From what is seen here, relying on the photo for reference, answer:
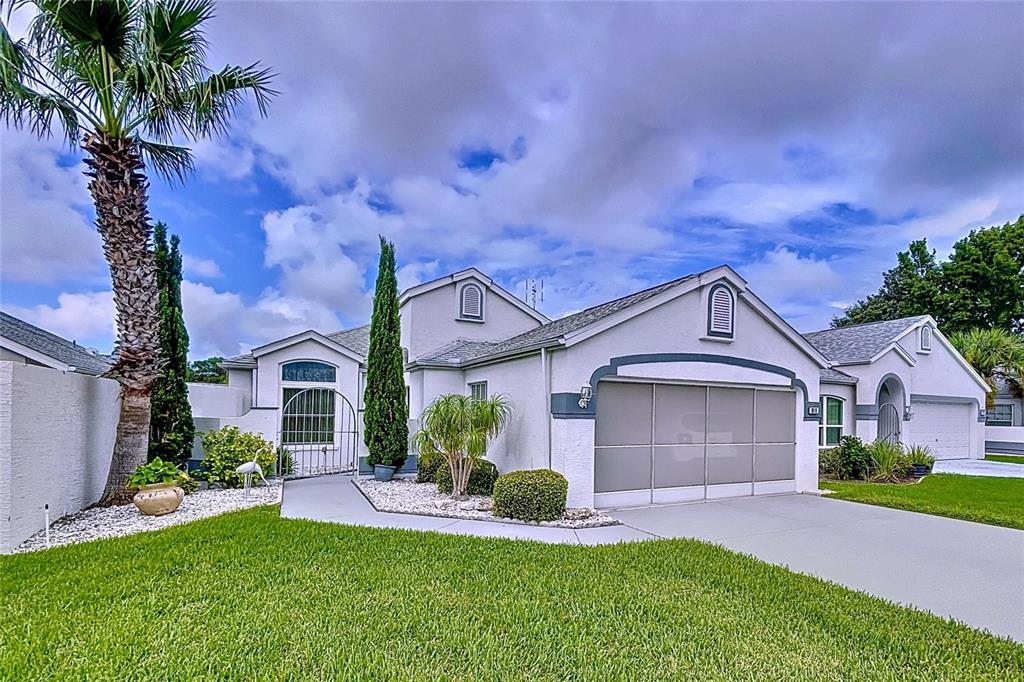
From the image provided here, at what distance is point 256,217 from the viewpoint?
1761 centimetres

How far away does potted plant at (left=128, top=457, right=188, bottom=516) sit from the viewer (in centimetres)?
888

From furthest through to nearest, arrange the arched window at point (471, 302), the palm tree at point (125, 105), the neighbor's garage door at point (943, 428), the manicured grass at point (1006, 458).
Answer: the manicured grass at point (1006, 458) → the neighbor's garage door at point (943, 428) → the arched window at point (471, 302) → the palm tree at point (125, 105)

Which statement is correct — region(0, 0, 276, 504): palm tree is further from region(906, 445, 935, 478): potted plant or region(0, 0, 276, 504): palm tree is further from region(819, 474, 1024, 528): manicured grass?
region(906, 445, 935, 478): potted plant

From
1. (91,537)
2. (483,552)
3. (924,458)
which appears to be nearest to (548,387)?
(483,552)

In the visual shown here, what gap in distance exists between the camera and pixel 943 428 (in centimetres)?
2259

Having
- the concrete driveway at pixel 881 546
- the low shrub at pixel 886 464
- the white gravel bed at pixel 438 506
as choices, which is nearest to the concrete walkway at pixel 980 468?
the low shrub at pixel 886 464

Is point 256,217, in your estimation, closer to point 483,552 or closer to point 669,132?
point 669,132

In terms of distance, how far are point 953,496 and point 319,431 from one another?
1762cm

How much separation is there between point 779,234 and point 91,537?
79.2 feet

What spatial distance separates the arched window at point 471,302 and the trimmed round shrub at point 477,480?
8142 mm

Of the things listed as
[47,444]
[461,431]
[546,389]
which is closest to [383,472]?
[461,431]

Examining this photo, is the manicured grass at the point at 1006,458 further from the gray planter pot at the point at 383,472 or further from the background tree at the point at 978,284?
the gray planter pot at the point at 383,472

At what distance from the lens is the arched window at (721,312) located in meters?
11.8

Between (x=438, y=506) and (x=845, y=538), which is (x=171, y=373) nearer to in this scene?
(x=438, y=506)
